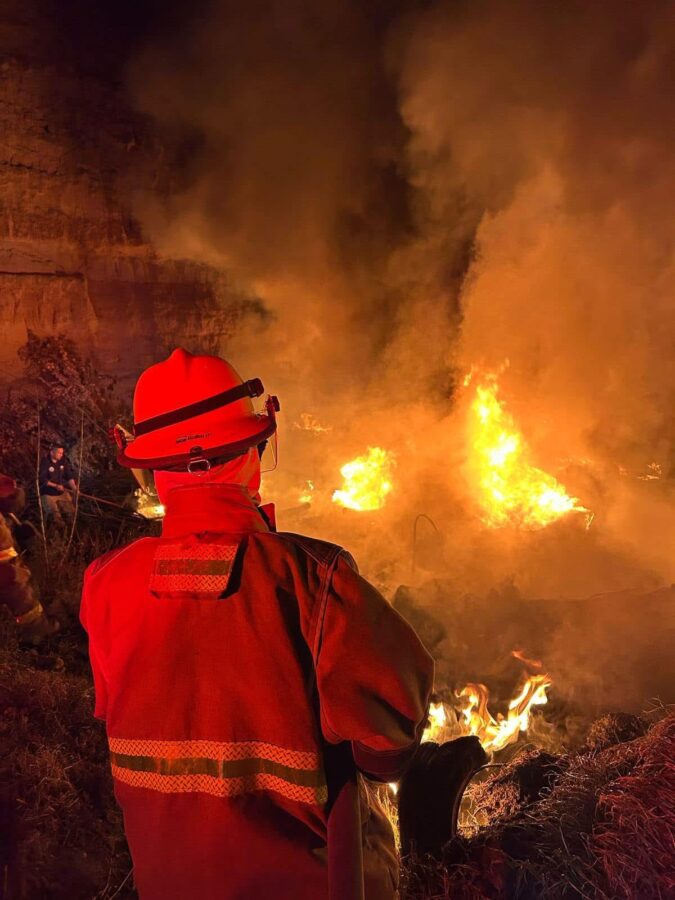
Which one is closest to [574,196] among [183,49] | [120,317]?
[183,49]

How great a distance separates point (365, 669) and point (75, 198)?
8591 millimetres

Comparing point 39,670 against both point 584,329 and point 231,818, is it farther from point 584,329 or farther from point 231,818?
point 584,329

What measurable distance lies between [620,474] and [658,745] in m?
4.71

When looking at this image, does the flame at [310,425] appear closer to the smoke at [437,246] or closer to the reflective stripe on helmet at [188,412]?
the smoke at [437,246]

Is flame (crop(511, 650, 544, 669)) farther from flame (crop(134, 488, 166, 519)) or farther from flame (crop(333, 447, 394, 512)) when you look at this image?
flame (crop(134, 488, 166, 519))

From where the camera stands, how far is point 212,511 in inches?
59.2

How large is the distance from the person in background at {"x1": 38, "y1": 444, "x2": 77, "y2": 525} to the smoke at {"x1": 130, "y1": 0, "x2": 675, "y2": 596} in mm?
2771

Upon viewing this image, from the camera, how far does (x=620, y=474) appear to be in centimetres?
704

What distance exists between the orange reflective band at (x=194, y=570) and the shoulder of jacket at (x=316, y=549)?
14 cm

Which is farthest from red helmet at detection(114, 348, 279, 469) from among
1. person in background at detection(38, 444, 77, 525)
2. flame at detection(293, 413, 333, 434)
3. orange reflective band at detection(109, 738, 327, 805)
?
flame at detection(293, 413, 333, 434)

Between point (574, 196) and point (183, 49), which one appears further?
point (183, 49)

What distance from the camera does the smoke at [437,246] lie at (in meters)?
6.50

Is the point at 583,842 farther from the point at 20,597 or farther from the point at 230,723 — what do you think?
the point at 20,597

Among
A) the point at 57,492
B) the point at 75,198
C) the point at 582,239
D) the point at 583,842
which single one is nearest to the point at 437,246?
the point at 582,239
